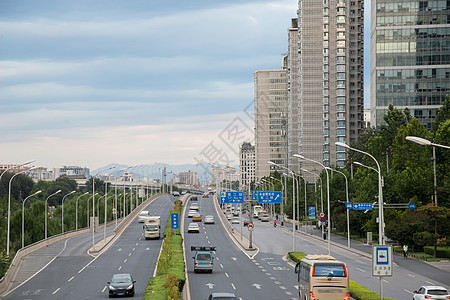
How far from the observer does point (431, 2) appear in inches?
5236

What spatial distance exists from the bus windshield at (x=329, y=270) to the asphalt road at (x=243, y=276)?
7877mm

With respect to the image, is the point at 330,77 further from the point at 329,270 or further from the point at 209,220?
→ the point at 329,270

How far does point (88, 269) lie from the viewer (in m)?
60.3

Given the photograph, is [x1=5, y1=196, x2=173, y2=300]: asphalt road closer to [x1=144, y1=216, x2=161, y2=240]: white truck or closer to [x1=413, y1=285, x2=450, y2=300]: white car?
[x1=144, y1=216, x2=161, y2=240]: white truck

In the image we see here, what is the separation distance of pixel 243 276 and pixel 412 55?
94183 millimetres

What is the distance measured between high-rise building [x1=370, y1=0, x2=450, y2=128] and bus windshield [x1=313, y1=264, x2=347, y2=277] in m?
106

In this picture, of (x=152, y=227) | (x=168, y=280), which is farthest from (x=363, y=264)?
(x=152, y=227)

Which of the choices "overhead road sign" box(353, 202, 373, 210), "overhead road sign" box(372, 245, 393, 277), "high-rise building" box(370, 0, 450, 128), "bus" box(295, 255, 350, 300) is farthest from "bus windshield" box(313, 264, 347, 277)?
"high-rise building" box(370, 0, 450, 128)

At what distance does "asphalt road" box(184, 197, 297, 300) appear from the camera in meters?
42.2

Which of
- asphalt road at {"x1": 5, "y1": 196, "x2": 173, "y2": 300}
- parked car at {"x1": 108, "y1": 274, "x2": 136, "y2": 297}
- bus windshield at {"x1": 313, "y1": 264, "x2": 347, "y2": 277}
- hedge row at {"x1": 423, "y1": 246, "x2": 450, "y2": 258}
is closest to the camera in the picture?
bus windshield at {"x1": 313, "y1": 264, "x2": 347, "y2": 277}

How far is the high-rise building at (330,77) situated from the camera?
180 metres

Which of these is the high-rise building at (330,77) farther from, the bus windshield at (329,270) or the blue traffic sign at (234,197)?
the bus windshield at (329,270)

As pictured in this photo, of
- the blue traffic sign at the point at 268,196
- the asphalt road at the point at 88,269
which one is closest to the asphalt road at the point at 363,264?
the blue traffic sign at the point at 268,196

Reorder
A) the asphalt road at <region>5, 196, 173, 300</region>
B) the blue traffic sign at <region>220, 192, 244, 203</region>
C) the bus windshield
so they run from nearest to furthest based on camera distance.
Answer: the bus windshield
the asphalt road at <region>5, 196, 173, 300</region>
the blue traffic sign at <region>220, 192, 244, 203</region>
